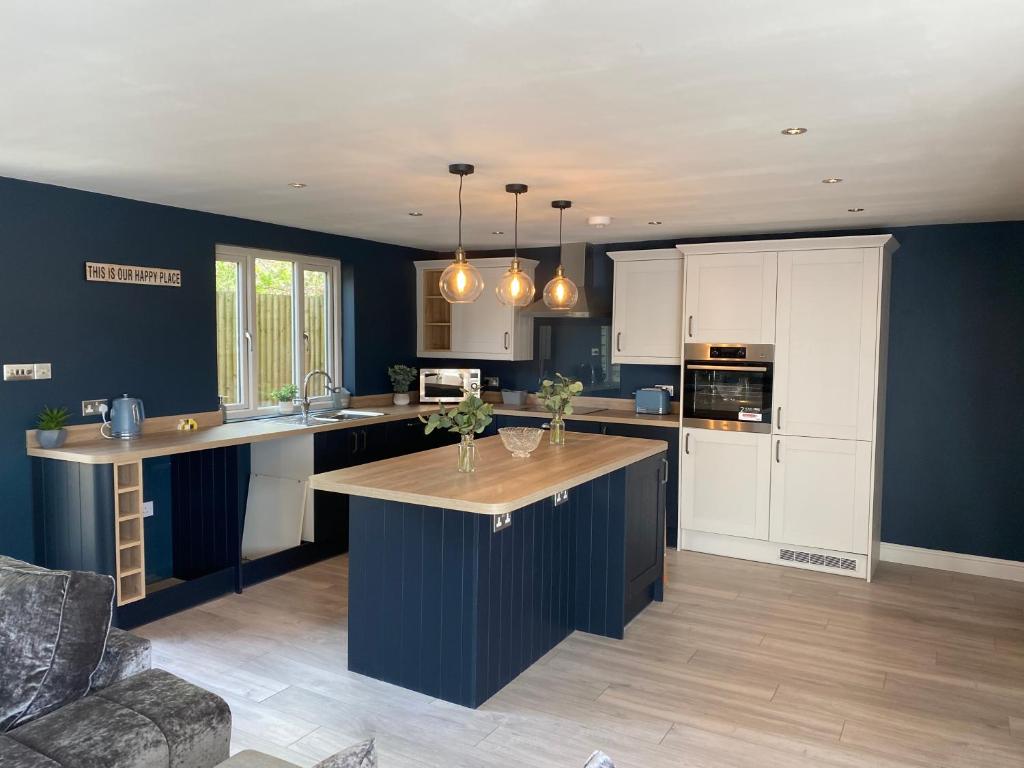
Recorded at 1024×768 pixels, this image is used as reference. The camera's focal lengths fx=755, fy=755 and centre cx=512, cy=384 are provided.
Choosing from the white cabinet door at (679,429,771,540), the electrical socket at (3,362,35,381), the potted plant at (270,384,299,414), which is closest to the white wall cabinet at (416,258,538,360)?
the potted plant at (270,384,299,414)

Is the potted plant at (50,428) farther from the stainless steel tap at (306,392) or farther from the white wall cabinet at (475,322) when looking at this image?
the white wall cabinet at (475,322)

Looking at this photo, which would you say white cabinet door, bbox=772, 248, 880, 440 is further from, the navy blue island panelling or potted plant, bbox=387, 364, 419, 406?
potted plant, bbox=387, 364, 419, 406

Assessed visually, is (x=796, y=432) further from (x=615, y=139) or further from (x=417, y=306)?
(x=417, y=306)

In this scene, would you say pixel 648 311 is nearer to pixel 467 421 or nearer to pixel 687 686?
pixel 467 421

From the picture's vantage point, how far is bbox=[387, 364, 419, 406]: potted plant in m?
6.59

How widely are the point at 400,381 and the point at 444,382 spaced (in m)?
0.40

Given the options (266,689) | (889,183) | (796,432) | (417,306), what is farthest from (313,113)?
(417,306)

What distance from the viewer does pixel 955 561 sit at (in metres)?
5.20

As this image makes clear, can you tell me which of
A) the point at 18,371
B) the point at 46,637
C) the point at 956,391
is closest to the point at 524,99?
the point at 46,637

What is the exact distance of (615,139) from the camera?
2.96m

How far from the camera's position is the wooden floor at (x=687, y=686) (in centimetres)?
290

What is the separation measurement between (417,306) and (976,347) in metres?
4.43

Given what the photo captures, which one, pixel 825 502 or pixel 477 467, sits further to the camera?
pixel 825 502

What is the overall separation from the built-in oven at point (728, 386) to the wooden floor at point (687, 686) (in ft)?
4.05
